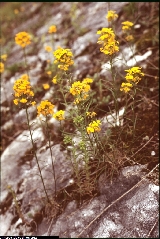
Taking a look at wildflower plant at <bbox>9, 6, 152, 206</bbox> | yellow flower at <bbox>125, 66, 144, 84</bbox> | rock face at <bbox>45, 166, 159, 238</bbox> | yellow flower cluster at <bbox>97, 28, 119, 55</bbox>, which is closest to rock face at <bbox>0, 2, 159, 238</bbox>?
rock face at <bbox>45, 166, 159, 238</bbox>

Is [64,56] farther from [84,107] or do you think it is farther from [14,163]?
[14,163]

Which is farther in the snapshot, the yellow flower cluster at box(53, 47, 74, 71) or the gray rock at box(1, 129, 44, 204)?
the gray rock at box(1, 129, 44, 204)

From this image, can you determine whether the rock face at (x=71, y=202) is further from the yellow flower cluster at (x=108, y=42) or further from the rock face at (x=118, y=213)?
the yellow flower cluster at (x=108, y=42)

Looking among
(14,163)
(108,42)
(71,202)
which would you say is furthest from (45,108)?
(14,163)

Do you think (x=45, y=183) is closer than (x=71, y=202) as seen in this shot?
No

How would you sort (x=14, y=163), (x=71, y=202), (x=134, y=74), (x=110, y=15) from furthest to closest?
(x=14, y=163) < (x=110, y=15) < (x=71, y=202) < (x=134, y=74)

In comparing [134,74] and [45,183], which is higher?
[134,74]

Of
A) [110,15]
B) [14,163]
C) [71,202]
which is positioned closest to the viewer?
[71,202]

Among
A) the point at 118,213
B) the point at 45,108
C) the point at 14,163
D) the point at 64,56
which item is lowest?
the point at 14,163

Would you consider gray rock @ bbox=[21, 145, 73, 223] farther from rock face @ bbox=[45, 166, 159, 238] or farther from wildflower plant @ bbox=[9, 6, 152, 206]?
rock face @ bbox=[45, 166, 159, 238]

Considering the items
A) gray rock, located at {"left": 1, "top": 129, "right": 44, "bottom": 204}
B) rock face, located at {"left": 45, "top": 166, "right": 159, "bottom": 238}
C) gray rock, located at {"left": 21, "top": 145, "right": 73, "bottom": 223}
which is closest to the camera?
rock face, located at {"left": 45, "top": 166, "right": 159, "bottom": 238}

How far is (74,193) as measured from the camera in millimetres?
3016

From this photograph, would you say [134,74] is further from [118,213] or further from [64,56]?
[118,213]

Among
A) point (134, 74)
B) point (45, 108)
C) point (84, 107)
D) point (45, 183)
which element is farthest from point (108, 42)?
point (45, 183)
